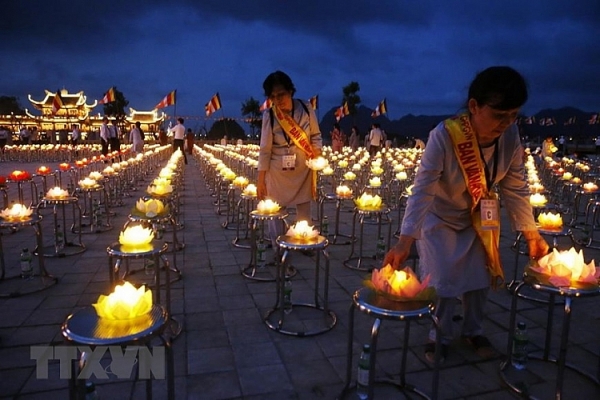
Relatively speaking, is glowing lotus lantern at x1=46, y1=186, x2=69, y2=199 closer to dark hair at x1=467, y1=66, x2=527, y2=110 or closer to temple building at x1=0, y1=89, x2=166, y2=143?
dark hair at x1=467, y1=66, x2=527, y2=110

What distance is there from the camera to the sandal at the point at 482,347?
3215mm

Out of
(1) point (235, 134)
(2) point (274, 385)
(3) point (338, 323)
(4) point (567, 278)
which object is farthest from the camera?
(1) point (235, 134)

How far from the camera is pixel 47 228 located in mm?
7449

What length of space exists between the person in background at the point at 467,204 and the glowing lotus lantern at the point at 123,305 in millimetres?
1363

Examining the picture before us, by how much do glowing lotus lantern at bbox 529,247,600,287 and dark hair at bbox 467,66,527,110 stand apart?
0.94 metres

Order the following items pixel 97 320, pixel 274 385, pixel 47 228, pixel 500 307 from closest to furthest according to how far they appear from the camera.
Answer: pixel 97 320 → pixel 274 385 → pixel 500 307 → pixel 47 228

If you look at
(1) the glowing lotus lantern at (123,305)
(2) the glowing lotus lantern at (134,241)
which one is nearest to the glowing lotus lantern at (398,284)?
(1) the glowing lotus lantern at (123,305)

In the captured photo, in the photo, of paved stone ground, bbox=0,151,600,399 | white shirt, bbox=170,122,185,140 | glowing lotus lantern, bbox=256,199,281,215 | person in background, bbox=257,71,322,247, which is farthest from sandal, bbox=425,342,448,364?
white shirt, bbox=170,122,185,140

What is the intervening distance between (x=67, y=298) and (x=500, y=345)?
13.3 ft

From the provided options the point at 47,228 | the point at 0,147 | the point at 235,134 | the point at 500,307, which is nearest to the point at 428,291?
the point at 500,307

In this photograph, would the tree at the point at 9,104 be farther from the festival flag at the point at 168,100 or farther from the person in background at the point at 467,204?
the person in background at the point at 467,204

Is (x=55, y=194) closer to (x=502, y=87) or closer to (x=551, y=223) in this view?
(x=502, y=87)

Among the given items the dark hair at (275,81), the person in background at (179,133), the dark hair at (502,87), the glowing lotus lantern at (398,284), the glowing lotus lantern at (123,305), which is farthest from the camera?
the person in background at (179,133)

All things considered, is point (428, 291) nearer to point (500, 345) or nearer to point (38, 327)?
point (500, 345)
